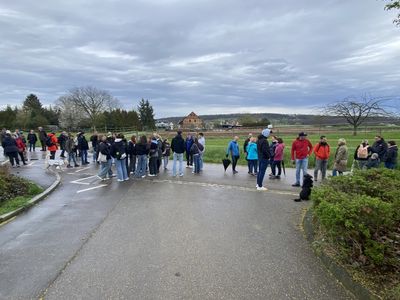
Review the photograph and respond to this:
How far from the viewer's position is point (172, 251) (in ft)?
16.0

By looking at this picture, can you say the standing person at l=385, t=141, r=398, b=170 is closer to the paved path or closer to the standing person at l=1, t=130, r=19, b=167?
the paved path

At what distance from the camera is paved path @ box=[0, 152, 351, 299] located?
12.4ft

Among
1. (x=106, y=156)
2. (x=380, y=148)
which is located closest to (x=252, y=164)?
(x=380, y=148)

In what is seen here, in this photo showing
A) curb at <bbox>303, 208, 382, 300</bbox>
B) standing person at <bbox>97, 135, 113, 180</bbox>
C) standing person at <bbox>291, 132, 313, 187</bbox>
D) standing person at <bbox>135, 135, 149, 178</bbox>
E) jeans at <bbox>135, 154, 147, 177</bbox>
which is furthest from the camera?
jeans at <bbox>135, 154, 147, 177</bbox>

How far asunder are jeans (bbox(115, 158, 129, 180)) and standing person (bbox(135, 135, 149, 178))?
2.23 ft

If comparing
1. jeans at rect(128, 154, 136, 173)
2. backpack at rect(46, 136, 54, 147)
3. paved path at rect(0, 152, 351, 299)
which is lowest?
paved path at rect(0, 152, 351, 299)

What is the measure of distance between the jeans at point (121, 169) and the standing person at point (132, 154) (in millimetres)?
741

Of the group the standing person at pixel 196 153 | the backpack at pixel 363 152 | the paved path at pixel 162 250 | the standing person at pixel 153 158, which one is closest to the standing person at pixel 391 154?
the backpack at pixel 363 152

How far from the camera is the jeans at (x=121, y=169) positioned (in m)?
11.2

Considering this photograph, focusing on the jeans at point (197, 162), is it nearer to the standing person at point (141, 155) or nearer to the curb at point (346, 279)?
the standing person at point (141, 155)

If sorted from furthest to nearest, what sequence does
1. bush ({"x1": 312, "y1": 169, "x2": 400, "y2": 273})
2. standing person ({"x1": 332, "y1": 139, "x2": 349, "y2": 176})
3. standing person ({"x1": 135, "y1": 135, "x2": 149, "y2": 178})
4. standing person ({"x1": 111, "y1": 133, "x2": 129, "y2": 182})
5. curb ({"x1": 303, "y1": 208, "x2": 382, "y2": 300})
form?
standing person ({"x1": 135, "y1": 135, "x2": 149, "y2": 178})
standing person ({"x1": 111, "y1": 133, "x2": 129, "y2": 182})
standing person ({"x1": 332, "y1": 139, "x2": 349, "y2": 176})
bush ({"x1": 312, "y1": 169, "x2": 400, "y2": 273})
curb ({"x1": 303, "y1": 208, "x2": 382, "y2": 300})

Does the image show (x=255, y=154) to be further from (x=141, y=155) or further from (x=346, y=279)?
(x=346, y=279)

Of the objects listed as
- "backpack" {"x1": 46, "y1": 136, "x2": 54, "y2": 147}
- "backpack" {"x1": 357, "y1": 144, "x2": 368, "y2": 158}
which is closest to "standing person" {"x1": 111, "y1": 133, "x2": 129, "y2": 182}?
"backpack" {"x1": 46, "y1": 136, "x2": 54, "y2": 147}

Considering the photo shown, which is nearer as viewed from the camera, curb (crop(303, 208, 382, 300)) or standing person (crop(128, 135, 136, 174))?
curb (crop(303, 208, 382, 300))
